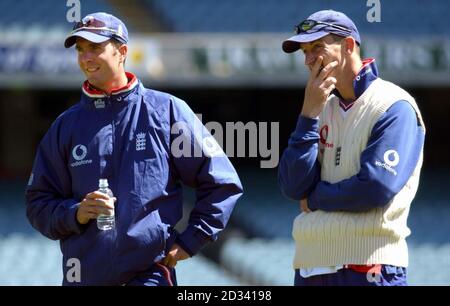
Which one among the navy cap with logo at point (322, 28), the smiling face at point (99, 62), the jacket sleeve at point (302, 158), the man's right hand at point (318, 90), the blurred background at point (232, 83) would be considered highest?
the navy cap with logo at point (322, 28)

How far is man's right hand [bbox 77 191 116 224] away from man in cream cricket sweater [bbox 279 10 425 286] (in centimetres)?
70

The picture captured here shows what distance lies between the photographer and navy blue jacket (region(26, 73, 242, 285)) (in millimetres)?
3975

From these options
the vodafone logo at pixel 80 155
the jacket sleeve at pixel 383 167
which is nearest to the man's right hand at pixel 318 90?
the jacket sleeve at pixel 383 167

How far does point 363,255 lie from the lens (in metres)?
3.86

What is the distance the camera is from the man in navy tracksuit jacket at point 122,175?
3977 millimetres

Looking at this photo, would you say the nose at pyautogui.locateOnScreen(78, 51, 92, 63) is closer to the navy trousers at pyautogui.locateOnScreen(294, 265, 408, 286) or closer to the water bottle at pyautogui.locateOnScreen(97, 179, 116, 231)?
the water bottle at pyautogui.locateOnScreen(97, 179, 116, 231)

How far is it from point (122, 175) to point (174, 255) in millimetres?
390

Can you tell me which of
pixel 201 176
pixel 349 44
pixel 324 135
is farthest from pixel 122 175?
pixel 349 44

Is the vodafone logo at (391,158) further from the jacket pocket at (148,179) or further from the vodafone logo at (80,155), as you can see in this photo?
the vodafone logo at (80,155)

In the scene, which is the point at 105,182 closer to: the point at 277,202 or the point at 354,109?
the point at 354,109

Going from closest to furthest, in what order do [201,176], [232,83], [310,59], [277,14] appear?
[310,59] → [201,176] → [232,83] → [277,14]

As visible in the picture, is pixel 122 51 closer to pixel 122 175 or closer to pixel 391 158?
pixel 122 175

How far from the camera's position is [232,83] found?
11.6 m

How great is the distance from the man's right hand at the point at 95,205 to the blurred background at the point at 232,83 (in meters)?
6.56
